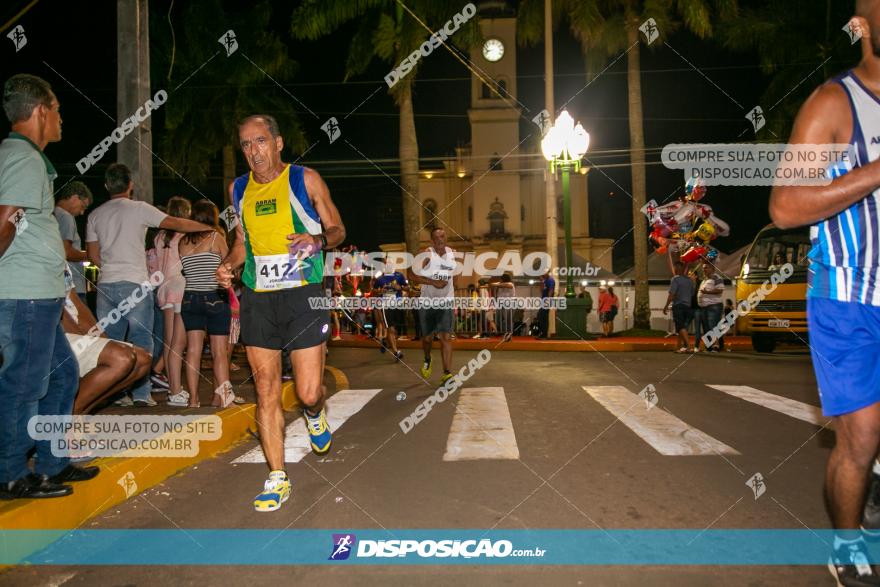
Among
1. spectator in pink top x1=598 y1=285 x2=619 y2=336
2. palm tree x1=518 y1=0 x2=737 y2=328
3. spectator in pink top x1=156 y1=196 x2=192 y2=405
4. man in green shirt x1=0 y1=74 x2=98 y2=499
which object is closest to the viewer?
man in green shirt x1=0 y1=74 x2=98 y2=499

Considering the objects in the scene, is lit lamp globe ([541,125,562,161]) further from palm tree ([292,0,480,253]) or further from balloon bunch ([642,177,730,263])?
palm tree ([292,0,480,253])

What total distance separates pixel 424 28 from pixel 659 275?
1810 centimetres

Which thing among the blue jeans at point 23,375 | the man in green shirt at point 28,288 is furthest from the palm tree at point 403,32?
the blue jeans at point 23,375

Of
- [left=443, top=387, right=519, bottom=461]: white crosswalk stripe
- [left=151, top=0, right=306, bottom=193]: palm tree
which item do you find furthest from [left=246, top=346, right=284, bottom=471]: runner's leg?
[left=151, top=0, right=306, bottom=193]: palm tree

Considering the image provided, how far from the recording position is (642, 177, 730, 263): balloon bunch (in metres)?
18.1

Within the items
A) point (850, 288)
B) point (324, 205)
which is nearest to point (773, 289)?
point (324, 205)

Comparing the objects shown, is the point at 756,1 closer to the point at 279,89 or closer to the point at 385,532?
the point at 279,89

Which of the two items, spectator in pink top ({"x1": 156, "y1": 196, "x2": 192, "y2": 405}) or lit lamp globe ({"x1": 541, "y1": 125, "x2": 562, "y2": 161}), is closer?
spectator in pink top ({"x1": 156, "y1": 196, "x2": 192, "y2": 405})

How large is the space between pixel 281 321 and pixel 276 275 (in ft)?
0.99

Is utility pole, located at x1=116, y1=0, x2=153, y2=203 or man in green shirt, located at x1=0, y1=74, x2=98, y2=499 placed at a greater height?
utility pole, located at x1=116, y1=0, x2=153, y2=203

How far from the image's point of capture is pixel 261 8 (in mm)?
27219

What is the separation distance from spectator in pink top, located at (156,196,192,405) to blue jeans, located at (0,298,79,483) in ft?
10.4

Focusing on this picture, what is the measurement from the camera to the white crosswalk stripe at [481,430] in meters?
5.24

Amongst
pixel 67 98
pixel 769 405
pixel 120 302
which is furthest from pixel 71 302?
pixel 67 98
